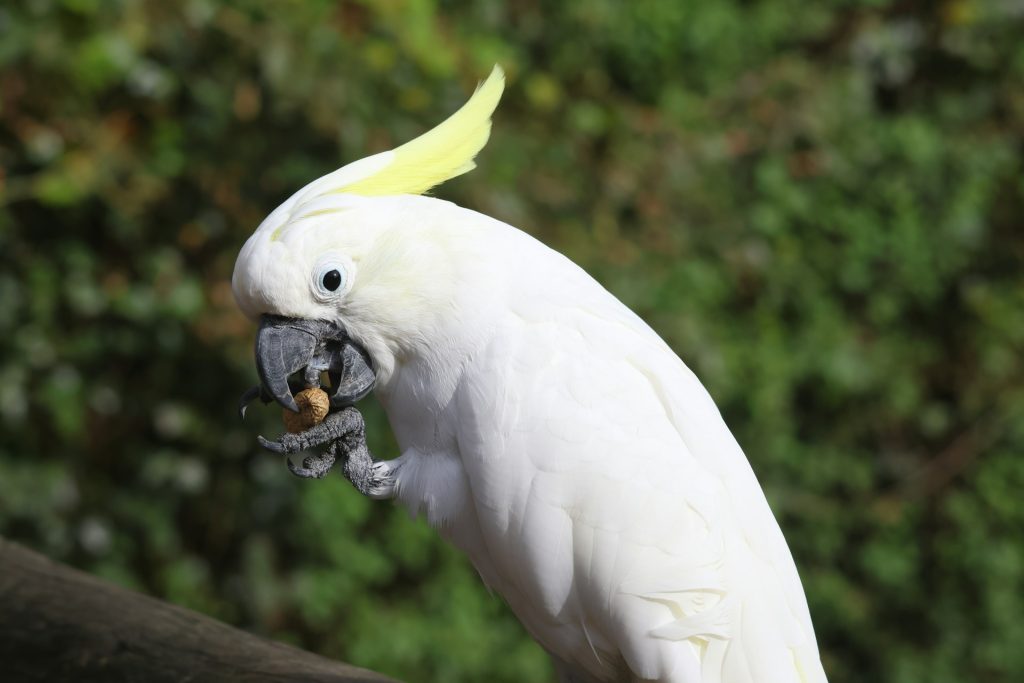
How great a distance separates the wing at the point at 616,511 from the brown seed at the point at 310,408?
0.58ft

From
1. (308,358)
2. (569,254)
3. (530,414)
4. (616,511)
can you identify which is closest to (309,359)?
(308,358)

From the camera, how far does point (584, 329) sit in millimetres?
1420

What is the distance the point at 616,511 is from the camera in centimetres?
137

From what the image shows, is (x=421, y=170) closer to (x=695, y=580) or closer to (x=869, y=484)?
(x=695, y=580)

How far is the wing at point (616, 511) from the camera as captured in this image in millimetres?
1362

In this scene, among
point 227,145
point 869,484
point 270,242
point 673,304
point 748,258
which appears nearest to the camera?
point 270,242

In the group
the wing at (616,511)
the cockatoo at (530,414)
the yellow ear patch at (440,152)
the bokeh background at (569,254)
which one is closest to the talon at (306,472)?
the cockatoo at (530,414)

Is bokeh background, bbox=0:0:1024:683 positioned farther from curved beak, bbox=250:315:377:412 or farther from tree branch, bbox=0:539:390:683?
curved beak, bbox=250:315:377:412

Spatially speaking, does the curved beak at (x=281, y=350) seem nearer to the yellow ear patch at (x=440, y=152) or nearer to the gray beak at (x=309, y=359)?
the gray beak at (x=309, y=359)

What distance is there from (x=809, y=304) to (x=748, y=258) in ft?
0.94

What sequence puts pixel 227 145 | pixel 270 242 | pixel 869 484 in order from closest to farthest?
1. pixel 270 242
2. pixel 227 145
3. pixel 869 484

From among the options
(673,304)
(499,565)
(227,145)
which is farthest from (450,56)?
(499,565)

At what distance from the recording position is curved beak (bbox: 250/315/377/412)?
1383 millimetres

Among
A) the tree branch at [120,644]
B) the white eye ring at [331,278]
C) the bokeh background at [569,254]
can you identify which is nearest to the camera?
the white eye ring at [331,278]
